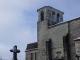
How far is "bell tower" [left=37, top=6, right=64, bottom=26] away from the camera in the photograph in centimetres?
3010

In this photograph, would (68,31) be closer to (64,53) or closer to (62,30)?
(62,30)

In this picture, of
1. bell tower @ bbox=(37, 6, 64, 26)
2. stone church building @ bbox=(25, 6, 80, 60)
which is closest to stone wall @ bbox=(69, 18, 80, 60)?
stone church building @ bbox=(25, 6, 80, 60)

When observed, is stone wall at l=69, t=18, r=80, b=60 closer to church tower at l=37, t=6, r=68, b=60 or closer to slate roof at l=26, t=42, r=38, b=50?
church tower at l=37, t=6, r=68, b=60

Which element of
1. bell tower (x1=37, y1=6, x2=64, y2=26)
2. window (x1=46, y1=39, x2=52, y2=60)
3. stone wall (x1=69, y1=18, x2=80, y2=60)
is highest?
bell tower (x1=37, y1=6, x2=64, y2=26)

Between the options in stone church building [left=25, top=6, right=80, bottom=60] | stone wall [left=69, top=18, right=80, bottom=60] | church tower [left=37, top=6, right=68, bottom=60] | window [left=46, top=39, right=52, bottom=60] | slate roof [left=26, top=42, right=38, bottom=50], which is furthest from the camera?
slate roof [left=26, top=42, right=38, bottom=50]

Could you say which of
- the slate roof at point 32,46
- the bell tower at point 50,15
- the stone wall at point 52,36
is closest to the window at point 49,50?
the stone wall at point 52,36

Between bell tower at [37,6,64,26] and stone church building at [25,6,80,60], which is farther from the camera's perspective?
bell tower at [37,6,64,26]

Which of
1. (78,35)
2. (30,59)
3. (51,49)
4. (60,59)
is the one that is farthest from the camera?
(30,59)

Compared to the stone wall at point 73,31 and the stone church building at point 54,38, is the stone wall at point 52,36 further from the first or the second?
the stone wall at point 73,31

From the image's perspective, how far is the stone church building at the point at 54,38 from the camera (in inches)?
961

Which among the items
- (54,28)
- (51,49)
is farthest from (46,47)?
(54,28)

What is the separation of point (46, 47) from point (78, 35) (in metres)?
5.89

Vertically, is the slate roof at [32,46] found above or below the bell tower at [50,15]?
below

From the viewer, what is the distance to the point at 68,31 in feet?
83.4
